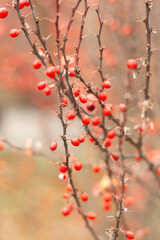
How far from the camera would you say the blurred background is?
10.6 ft

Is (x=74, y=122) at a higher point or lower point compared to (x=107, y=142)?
lower

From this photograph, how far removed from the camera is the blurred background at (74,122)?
10.6 ft

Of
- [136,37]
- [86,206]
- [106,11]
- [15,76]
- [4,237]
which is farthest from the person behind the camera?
[15,76]

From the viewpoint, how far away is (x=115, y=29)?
3416 mm

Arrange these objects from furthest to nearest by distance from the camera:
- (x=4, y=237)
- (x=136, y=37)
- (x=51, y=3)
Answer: (x=4, y=237) < (x=51, y=3) < (x=136, y=37)

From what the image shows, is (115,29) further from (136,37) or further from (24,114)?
(24,114)

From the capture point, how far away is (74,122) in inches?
267

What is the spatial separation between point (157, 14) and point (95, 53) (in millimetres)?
1562

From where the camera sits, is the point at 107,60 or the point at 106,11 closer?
the point at 106,11

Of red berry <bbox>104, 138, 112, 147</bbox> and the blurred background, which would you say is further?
the blurred background

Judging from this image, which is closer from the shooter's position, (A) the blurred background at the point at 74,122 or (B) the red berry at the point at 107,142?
(B) the red berry at the point at 107,142

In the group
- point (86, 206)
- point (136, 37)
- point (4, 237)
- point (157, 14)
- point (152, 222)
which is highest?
point (157, 14)

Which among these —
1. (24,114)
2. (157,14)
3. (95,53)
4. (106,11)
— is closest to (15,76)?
(95,53)

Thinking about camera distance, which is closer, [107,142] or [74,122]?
[107,142]
